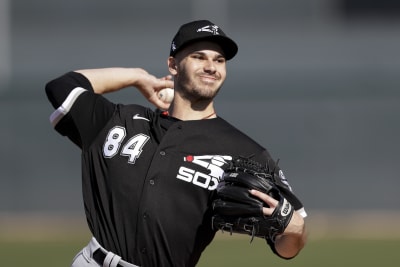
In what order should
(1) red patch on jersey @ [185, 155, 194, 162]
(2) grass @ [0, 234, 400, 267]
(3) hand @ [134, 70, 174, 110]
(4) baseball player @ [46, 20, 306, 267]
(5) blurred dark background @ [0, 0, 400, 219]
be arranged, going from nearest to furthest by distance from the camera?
1. (4) baseball player @ [46, 20, 306, 267]
2. (1) red patch on jersey @ [185, 155, 194, 162]
3. (3) hand @ [134, 70, 174, 110]
4. (2) grass @ [0, 234, 400, 267]
5. (5) blurred dark background @ [0, 0, 400, 219]

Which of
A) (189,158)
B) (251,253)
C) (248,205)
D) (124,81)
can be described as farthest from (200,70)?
(251,253)

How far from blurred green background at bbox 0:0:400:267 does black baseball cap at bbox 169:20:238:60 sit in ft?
15.5

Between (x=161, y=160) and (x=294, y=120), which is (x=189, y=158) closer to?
(x=161, y=160)

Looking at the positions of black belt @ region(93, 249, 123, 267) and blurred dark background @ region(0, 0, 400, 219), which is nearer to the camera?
black belt @ region(93, 249, 123, 267)

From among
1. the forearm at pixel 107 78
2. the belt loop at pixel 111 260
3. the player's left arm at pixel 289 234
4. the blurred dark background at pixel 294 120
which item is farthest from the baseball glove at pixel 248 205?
the blurred dark background at pixel 294 120

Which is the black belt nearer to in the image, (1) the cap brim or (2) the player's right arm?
(2) the player's right arm

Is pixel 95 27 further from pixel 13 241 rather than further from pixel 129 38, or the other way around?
pixel 13 241

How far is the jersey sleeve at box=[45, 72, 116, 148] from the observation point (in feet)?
12.5

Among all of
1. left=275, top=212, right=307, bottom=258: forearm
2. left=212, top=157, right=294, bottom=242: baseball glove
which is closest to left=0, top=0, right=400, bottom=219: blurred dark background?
left=275, top=212, right=307, bottom=258: forearm

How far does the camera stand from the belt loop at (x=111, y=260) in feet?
11.8

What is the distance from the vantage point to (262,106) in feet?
40.3

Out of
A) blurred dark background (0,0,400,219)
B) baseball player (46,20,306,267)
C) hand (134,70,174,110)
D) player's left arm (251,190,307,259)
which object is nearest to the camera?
player's left arm (251,190,307,259)

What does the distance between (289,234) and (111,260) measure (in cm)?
77

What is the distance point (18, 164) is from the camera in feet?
39.7
